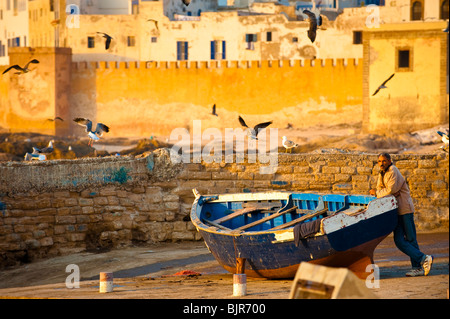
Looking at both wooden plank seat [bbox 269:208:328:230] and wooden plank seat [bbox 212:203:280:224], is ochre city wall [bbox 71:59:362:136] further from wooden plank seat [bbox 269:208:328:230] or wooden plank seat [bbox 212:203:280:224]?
wooden plank seat [bbox 269:208:328:230]

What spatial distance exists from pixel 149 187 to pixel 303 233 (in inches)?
158

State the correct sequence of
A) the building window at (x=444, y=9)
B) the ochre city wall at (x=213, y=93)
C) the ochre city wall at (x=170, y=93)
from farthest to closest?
the ochre city wall at (x=170, y=93), the ochre city wall at (x=213, y=93), the building window at (x=444, y=9)

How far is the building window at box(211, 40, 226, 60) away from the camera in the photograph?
140 feet

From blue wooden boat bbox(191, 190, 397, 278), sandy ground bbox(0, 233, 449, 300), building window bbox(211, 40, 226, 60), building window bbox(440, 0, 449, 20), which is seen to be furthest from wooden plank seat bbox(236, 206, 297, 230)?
building window bbox(211, 40, 226, 60)

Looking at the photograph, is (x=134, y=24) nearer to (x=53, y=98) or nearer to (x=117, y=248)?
(x=53, y=98)

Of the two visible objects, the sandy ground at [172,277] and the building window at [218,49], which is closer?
the sandy ground at [172,277]

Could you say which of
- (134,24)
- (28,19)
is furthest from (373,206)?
(28,19)

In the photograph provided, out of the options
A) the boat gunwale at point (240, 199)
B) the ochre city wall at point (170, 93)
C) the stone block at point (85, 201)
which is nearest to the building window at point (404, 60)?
the ochre city wall at point (170, 93)

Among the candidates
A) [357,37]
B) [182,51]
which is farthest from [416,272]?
[182,51]

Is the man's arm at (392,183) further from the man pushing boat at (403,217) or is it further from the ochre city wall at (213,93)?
the ochre city wall at (213,93)

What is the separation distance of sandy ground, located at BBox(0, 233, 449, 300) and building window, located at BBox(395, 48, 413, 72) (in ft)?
58.7

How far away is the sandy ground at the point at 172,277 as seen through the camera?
884cm

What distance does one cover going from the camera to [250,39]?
42406 millimetres

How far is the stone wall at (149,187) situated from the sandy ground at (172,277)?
0.87ft
